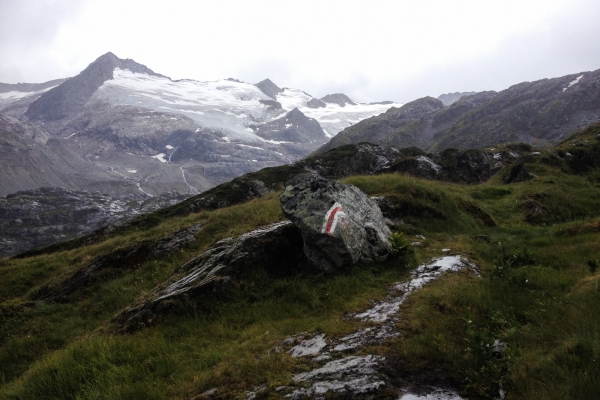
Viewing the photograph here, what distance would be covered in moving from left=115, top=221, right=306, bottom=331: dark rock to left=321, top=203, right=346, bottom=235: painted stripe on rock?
181cm

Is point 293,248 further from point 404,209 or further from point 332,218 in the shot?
point 404,209

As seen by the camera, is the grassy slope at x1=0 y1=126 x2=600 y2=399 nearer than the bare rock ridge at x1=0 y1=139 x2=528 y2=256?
Yes

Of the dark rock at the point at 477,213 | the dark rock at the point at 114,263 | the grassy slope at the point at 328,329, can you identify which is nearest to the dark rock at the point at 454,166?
the dark rock at the point at 477,213

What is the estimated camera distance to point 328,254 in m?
12.1

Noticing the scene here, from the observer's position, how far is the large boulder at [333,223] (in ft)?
38.9

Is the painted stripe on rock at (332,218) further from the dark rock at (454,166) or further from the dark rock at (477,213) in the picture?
the dark rock at (454,166)

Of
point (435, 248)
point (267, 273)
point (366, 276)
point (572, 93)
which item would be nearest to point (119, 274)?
point (267, 273)

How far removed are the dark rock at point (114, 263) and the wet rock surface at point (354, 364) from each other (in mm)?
11356

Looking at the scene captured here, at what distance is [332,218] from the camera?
1210 centimetres

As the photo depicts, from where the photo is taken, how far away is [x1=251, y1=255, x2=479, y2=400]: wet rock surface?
19.5 ft

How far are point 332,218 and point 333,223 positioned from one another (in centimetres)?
26

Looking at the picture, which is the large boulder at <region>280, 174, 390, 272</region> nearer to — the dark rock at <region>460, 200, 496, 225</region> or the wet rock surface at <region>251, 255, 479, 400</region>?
the wet rock surface at <region>251, 255, 479, 400</region>

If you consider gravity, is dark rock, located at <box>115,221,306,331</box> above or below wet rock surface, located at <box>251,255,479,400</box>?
above

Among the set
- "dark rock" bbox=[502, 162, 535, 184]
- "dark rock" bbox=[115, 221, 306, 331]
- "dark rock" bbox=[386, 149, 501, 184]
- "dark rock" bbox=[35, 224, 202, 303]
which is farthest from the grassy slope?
"dark rock" bbox=[386, 149, 501, 184]
